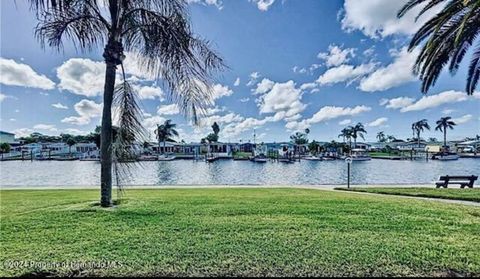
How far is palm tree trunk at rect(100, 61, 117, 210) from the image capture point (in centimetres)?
737

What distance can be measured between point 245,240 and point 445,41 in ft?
27.1

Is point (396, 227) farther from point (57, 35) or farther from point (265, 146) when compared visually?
point (265, 146)

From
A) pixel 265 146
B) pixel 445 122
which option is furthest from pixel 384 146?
pixel 265 146

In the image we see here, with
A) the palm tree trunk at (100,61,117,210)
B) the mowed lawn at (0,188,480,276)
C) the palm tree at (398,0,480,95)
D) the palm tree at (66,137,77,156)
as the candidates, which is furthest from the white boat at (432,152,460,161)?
the palm tree at (66,137,77,156)

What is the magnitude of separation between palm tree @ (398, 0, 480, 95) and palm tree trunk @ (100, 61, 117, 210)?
822 centimetres

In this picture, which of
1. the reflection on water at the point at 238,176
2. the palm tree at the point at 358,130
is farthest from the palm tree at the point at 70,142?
the palm tree at the point at 358,130

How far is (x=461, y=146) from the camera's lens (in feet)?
310

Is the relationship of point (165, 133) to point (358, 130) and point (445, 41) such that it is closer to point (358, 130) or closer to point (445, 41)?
point (445, 41)

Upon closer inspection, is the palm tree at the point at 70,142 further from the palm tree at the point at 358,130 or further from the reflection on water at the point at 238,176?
the palm tree at the point at 358,130

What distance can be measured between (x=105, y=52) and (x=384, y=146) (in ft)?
383

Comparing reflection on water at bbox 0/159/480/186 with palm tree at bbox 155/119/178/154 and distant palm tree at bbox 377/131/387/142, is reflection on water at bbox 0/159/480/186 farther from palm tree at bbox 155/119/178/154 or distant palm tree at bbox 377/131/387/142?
distant palm tree at bbox 377/131/387/142

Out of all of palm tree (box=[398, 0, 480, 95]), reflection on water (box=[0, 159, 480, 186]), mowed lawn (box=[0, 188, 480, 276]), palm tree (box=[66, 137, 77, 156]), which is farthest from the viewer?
palm tree (box=[66, 137, 77, 156])

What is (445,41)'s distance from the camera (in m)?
8.91

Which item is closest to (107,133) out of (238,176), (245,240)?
(245,240)
